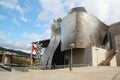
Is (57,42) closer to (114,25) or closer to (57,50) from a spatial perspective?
(57,50)

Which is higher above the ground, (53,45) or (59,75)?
(53,45)

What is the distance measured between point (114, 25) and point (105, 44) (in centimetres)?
689

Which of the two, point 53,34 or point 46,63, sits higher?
point 53,34

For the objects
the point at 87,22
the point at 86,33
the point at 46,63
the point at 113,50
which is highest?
the point at 87,22

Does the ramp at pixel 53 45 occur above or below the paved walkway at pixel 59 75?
above

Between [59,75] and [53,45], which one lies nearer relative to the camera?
[59,75]

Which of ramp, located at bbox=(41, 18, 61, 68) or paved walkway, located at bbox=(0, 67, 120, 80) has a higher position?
ramp, located at bbox=(41, 18, 61, 68)

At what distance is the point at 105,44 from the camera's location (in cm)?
5256

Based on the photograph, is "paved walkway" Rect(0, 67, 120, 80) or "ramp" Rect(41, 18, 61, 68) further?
"ramp" Rect(41, 18, 61, 68)

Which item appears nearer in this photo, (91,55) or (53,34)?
(91,55)

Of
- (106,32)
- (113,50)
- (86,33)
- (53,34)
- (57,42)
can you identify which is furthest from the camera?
(53,34)

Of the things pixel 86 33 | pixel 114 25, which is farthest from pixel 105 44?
pixel 86 33

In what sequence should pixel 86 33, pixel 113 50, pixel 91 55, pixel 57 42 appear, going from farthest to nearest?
pixel 57 42
pixel 113 50
pixel 86 33
pixel 91 55

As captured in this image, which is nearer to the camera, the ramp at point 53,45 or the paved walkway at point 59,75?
the paved walkway at point 59,75
